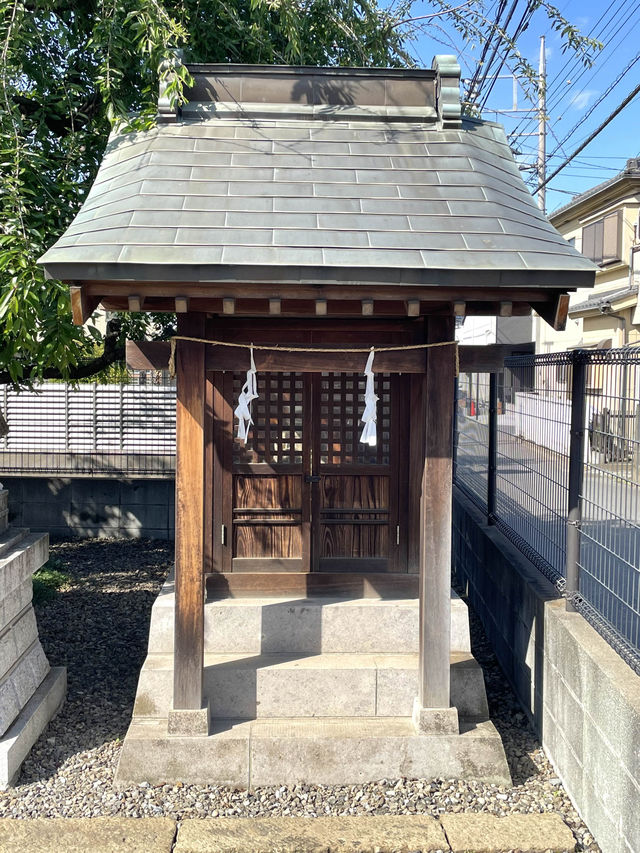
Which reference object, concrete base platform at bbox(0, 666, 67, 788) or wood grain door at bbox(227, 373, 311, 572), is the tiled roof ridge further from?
concrete base platform at bbox(0, 666, 67, 788)

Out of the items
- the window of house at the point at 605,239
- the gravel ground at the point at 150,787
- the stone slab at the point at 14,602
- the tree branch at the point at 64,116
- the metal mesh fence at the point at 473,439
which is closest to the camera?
the gravel ground at the point at 150,787

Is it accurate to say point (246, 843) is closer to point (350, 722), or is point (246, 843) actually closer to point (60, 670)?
point (350, 722)

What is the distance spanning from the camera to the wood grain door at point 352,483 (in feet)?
21.0

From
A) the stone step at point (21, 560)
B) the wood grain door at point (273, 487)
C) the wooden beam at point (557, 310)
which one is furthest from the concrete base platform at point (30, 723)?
the wooden beam at point (557, 310)

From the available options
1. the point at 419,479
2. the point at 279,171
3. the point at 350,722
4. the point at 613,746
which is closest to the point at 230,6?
the point at 279,171

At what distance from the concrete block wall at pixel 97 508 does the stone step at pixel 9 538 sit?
6633mm

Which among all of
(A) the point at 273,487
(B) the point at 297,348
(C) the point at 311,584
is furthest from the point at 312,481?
(B) the point at 297,348

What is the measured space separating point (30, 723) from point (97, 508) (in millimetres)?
7777

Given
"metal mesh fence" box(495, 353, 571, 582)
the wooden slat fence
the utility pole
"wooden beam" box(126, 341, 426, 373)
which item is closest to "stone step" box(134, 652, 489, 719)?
"metal mesh fence" box(495, 353, 571, 582)

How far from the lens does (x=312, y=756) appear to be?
516 centimetres

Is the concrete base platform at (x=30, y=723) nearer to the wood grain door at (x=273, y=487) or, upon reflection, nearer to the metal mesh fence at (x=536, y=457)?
the wood grain door at (x=273, y=487)

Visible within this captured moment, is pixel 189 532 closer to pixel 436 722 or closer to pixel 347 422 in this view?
pixel 347 422

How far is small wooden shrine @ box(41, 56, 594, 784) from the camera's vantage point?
4543 millimetres

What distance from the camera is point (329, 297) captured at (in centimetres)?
466
